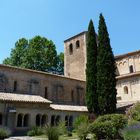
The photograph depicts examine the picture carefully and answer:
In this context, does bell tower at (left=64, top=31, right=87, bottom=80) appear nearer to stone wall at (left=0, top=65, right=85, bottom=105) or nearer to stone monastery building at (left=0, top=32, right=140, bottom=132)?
stone monastery building at (left=0, top=32, right=140, bottom=132)

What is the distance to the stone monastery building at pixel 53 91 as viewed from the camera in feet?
77.6

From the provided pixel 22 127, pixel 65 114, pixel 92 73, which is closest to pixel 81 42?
pixel 92 73

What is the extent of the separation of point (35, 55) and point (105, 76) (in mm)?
22841

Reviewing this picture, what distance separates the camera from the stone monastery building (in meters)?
23.7

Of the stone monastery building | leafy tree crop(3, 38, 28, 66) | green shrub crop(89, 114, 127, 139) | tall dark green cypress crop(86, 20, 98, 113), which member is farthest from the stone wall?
leafy tree crop(3, 38, 28, 66)

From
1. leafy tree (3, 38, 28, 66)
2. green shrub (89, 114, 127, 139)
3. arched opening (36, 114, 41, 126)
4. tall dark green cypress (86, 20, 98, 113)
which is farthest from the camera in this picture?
leafy tree (3, 38, 28, 66)

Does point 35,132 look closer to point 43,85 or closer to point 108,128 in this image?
point 108,128

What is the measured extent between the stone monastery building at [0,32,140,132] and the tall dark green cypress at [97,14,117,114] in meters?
4.72

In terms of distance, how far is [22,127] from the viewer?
23375 mm

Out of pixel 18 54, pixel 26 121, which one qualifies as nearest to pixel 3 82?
pixel 26 121

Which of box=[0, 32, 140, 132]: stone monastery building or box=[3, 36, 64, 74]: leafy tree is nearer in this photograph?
box=[0, 32, 140, 132]: stone monastery building

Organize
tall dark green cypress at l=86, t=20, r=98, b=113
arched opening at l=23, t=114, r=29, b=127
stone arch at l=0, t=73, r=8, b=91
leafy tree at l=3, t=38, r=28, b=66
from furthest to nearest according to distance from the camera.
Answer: leafy tree at l=3, t=38, r=28, b=66 < tall dark green cypress at l=86, t=20, r=98, b=113 < stone arch at l=0, t=73, r=8, b=91 < arched opening at l=23, t=114, r=29, b=127

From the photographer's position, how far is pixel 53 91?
32.0m

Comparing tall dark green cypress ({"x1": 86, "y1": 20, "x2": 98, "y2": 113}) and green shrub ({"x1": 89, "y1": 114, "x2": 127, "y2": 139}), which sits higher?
tall dark green cypress ({"x1": 86, "y1": 20, "x2": 98, "y2": 113})
